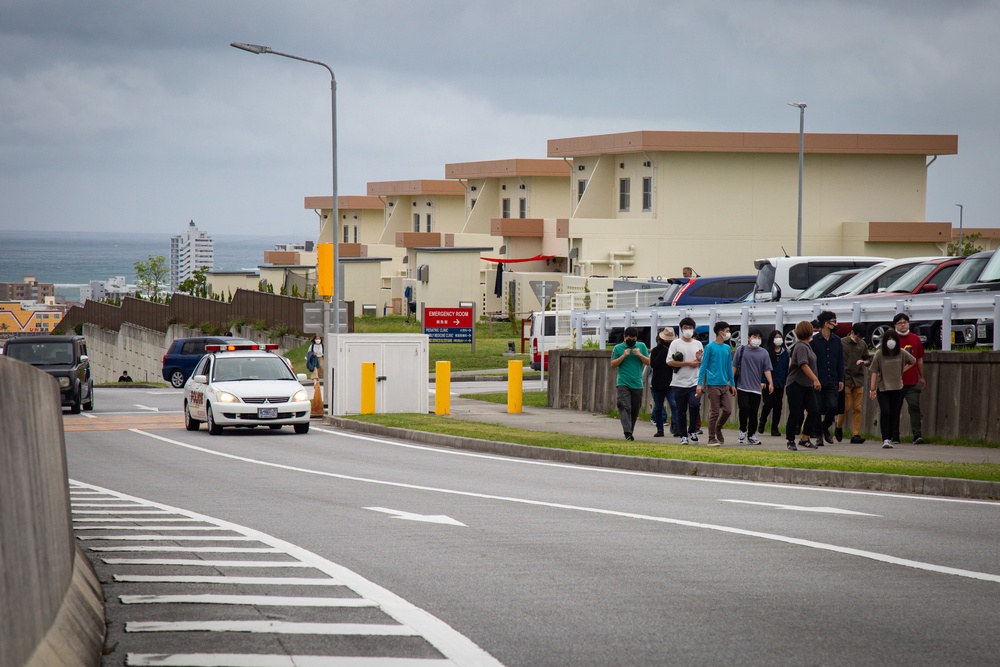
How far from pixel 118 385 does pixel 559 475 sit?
38228mm

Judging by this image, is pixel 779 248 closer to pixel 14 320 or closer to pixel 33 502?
pixel 14 320

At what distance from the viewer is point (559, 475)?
16.5 metres

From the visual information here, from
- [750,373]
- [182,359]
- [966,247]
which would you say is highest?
[966,247]

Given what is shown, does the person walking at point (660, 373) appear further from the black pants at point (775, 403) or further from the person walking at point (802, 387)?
the person walking at point (802, 387)

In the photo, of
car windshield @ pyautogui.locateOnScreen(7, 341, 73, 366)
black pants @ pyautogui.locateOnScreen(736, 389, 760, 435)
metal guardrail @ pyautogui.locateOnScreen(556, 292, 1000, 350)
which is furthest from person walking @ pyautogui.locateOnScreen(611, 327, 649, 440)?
car windshield @ pyautogui.locateOnScreen(7, 341, 73, 366)

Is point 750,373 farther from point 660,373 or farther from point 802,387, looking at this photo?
point 660,373

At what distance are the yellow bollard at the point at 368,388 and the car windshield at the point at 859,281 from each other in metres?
10.0

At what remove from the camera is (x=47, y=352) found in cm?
3100

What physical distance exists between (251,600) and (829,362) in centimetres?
1278

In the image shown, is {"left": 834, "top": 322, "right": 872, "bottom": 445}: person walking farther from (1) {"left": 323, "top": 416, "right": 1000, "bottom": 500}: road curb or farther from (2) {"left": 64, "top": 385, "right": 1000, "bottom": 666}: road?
(2) {"left": 64, "top": 385, "right": 1000, "bottom": 666}: road

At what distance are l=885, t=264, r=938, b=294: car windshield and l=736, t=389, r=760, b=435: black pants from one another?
7291 mm

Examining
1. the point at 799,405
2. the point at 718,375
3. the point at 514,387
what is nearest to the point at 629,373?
the point at 718,375

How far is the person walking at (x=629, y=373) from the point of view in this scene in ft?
65.9

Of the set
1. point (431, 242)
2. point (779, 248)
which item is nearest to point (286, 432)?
point (779, 248)
